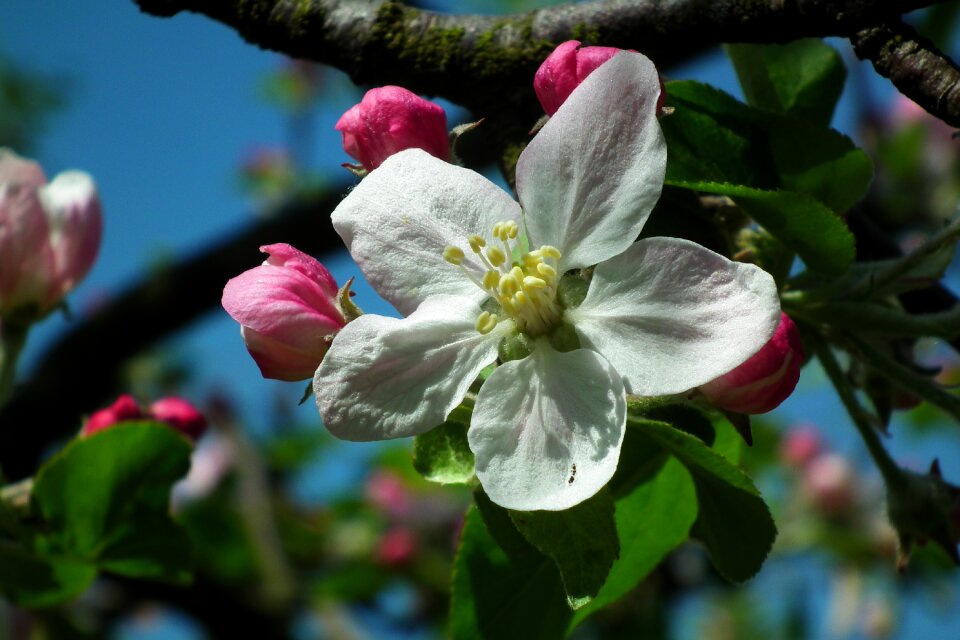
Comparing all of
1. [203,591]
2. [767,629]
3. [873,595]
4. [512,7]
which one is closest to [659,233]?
[203,591]

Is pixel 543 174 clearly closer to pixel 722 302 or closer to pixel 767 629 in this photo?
pixel 722 302

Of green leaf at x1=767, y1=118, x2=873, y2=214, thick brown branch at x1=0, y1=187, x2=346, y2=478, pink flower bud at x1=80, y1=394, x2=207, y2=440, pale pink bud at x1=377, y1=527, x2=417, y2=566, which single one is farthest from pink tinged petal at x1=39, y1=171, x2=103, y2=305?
pale pink bud at x1=377, y1=527, x2=417, y2=566

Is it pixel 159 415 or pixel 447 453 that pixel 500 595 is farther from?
pixel 159 415


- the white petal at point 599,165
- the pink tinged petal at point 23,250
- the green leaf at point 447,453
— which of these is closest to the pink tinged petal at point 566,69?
the white petal at point 599,165

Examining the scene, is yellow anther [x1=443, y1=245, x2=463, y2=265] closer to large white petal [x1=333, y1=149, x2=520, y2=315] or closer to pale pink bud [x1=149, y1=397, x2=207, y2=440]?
large white petal [x1=333, y1=149, x2=520, y2=315]

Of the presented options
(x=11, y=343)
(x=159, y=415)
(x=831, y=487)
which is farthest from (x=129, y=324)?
(x=831, y=487)

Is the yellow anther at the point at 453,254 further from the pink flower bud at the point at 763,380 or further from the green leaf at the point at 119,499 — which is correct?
the green leaf at the point at 119,499
